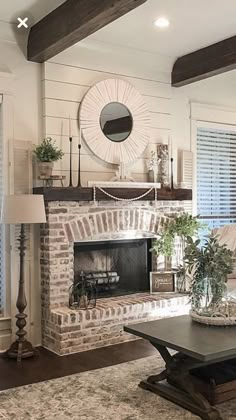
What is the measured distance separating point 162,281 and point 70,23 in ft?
9.22

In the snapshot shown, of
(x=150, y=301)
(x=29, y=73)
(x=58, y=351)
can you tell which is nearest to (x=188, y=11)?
(x=29, y=73)

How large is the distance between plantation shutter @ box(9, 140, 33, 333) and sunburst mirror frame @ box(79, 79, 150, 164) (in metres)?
0.66

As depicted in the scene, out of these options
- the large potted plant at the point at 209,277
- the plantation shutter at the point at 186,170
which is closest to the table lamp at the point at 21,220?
the large potted plant at the point at 209,277

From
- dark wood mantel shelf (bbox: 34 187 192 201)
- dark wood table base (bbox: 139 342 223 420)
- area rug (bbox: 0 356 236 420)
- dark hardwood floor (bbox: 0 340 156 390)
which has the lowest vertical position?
dark hardwood floor (bbox: 0 340 156 390)

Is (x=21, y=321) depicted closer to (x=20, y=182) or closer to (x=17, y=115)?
(x=20, y=182)

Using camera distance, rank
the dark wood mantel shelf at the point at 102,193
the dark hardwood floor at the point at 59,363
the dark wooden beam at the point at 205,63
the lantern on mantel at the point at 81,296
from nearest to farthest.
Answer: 1. the dark hardwood floor at the point at 59,363
2. the dark wood mantel shelf at the point at 102,193
3. the lantern on mantel at the point at 81,296
4. the dark wooden beam at the point at 205,63

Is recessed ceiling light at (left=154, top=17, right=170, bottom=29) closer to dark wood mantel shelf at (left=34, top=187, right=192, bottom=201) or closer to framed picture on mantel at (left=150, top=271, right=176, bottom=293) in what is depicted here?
dark wood mantel shelf at (left=34, top=187, right=192, bottom=201)

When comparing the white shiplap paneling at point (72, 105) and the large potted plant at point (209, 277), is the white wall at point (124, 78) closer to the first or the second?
the white shiplap paneling at point (72, 105)

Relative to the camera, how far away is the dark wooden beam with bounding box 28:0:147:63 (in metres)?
→ 3.38

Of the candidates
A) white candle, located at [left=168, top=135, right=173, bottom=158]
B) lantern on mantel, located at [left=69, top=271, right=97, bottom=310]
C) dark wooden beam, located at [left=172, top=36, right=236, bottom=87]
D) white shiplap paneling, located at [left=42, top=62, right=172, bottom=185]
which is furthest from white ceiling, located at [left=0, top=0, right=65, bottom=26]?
lantern on mantel, located at [left=69, top=271, right=97, bottom=310]

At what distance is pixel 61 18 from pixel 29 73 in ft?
2.52

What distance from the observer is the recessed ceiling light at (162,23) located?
4.24 metres

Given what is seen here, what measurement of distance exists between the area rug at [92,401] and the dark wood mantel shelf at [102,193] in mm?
1605

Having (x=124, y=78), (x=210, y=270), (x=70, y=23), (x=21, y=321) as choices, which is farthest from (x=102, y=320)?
(x=70, y=23)
